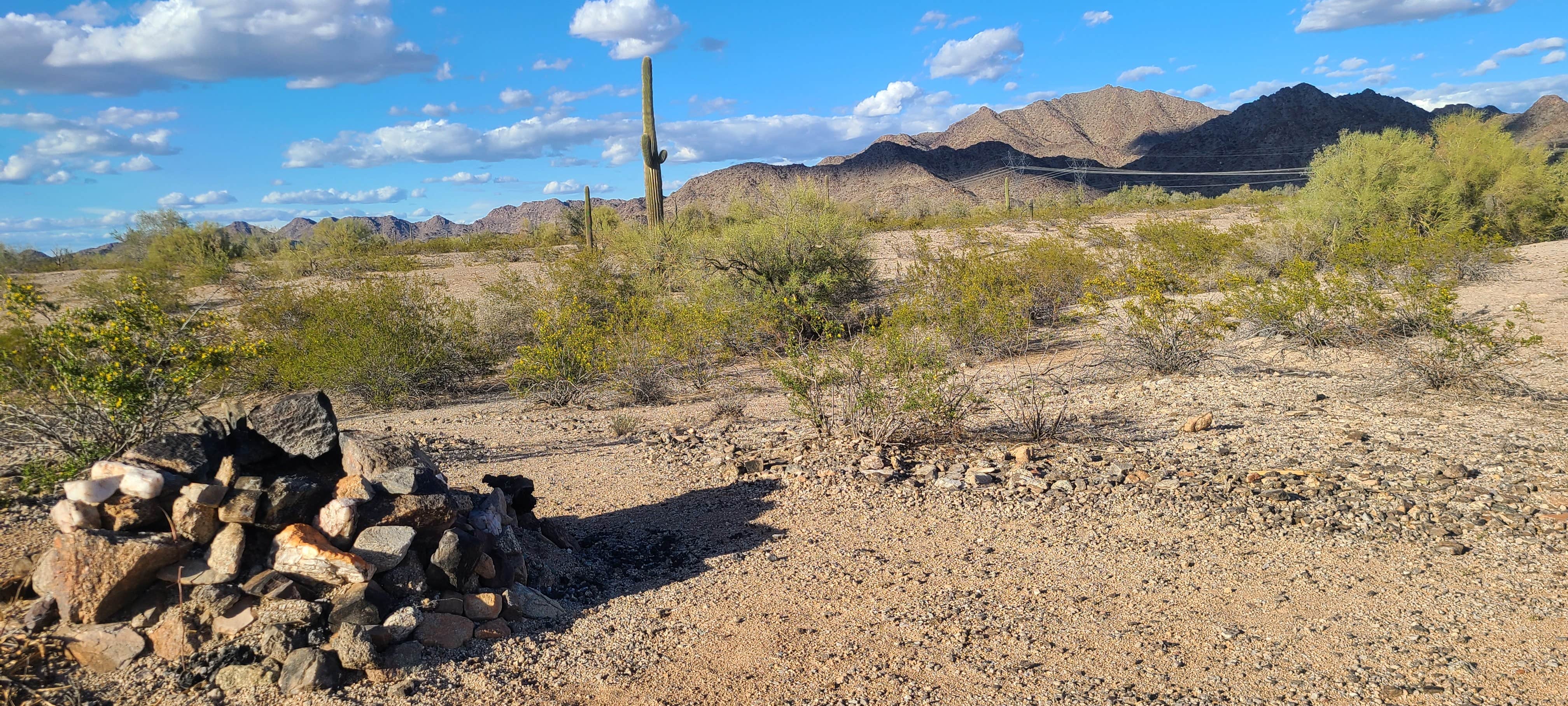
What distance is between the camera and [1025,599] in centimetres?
476

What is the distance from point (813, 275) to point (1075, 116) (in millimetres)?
100451

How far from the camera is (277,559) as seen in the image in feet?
14.0

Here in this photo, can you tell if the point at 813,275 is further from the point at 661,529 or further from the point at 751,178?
the point at 751,178

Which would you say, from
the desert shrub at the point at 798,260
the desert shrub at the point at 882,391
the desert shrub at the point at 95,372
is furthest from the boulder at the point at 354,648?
the desert shrub at the point at 798,260

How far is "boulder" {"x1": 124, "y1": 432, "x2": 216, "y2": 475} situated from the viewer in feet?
14.7

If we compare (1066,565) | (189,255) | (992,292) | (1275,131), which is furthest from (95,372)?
(1275,131)

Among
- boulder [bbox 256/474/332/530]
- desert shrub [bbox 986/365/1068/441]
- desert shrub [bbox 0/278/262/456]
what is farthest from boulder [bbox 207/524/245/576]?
desert shrub [bbox 986/365/1068/441]

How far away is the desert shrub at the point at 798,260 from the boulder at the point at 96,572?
1128cm

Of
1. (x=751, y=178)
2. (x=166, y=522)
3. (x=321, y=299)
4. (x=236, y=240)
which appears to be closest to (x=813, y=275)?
(x=321, y=299)

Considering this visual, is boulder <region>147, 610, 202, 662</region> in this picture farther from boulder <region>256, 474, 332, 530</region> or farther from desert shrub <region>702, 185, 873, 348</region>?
desert shrub <region>702, 185, 873, 348</region>

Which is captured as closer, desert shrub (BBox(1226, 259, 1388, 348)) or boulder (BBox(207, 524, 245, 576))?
boulder (BBox(207, 524, 245, 576))

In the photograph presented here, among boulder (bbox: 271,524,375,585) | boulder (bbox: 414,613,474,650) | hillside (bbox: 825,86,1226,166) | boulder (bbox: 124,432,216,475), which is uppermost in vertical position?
hillside (bbox: 825,86,1226,166)

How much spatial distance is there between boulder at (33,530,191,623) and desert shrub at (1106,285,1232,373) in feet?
32.8

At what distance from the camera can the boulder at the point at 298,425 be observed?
4.93 metres
